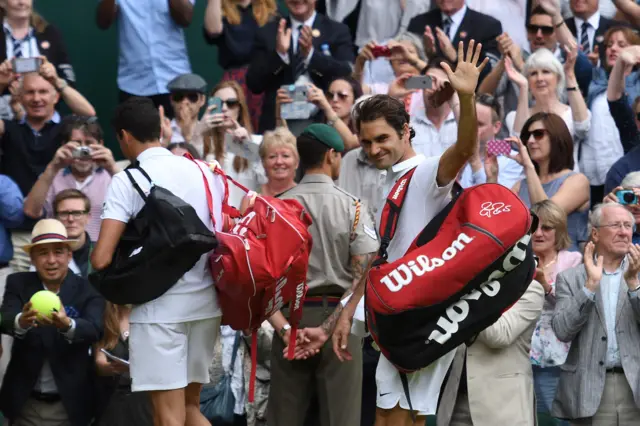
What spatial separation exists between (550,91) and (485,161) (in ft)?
3.52

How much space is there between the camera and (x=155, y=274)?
5.87m

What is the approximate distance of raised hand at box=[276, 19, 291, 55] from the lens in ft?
32.3

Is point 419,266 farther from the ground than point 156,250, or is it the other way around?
point 419,266

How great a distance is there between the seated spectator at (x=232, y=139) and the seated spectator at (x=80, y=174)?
2.62 feet

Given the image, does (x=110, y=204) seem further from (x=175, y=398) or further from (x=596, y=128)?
(x=596, y=128)

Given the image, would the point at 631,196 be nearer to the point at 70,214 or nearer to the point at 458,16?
the point at 458,16

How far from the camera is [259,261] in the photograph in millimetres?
6012

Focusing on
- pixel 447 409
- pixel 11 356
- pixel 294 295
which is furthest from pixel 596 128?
pixel 11 356

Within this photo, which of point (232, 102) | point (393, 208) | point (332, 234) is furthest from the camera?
point (232, 102)

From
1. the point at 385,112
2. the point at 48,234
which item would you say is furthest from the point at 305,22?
the point at 385,112

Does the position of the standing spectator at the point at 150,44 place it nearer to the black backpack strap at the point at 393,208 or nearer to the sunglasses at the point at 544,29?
the sunglasses at the point at 544,29

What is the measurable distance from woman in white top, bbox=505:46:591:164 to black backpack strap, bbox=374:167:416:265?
155 inches

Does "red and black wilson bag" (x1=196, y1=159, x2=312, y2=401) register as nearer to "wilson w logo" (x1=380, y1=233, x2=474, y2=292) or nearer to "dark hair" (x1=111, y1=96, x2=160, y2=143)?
"dark hair" (x1=111, y1=96, x2=160, y2=143)

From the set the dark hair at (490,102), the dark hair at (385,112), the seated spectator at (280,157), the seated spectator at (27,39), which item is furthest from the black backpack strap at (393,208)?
the seated spectator at (27,39)
